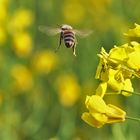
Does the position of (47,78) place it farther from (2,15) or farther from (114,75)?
(114,75)

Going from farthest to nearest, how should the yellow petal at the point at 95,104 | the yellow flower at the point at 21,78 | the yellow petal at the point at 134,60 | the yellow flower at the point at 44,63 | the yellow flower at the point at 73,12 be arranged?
the yellow flower at the point at 73,12
the yellow flower at the point at 44,63
the yellow flower at the point at 21,78
the yellow petal at the point at 95,104
the yellow petal at the point at 134,60

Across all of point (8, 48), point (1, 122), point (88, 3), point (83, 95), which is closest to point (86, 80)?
point (83, 95)

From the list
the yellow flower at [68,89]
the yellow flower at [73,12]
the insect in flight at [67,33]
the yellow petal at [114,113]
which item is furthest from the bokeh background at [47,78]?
the yellow petal at [114,113]

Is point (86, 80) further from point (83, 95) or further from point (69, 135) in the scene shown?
point (69, 135)

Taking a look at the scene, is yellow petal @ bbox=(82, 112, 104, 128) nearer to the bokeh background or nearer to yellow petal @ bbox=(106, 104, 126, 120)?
yellow petal @ bbox=(106, 104, 126, 120)

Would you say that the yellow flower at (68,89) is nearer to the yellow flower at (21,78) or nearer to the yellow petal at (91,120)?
the yellow flower at (21,78)

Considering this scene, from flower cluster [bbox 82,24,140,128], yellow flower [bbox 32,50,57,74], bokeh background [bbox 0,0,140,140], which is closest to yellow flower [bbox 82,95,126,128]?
flower cluster [bbox 82,24,140,128]
